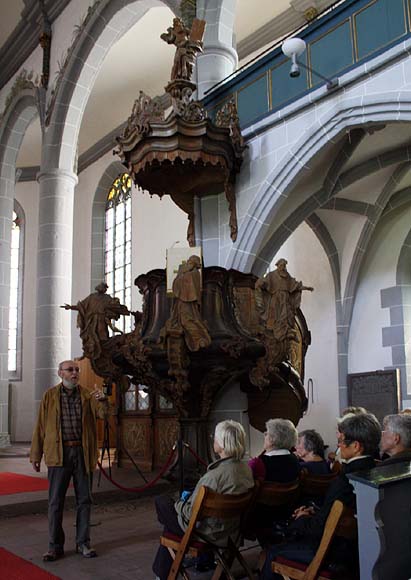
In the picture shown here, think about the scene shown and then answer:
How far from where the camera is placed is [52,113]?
41.3ft

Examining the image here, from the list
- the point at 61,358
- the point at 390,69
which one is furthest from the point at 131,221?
the point at 390,69

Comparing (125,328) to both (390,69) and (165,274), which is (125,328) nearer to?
(165,274)

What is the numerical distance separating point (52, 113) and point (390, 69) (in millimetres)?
7928

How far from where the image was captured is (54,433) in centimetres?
479

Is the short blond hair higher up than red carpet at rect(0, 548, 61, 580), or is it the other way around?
the short blond hair

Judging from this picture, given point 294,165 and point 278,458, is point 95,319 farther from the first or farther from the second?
point 278,458

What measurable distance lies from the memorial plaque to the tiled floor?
3693 millimetres

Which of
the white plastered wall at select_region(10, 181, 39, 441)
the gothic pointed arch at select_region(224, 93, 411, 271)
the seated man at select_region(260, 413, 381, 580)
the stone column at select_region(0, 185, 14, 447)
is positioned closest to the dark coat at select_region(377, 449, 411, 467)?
the seated man at select_region(260, 413, 381, 580)

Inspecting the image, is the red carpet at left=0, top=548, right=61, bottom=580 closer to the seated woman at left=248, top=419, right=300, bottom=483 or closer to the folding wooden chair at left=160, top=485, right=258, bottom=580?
the folding wooden chair at left=160, top=485, right=258, bottom=580

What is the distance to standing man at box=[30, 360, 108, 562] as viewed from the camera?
4.76m

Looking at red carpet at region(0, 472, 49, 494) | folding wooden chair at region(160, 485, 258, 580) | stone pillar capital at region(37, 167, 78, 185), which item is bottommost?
red carpet at region(0, 472, 49, 494)

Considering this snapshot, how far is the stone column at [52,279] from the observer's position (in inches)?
451

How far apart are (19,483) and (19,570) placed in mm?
4119

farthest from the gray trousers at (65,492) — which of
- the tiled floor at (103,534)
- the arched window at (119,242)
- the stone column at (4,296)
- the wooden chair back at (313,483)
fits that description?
the arched window at (119,242)
